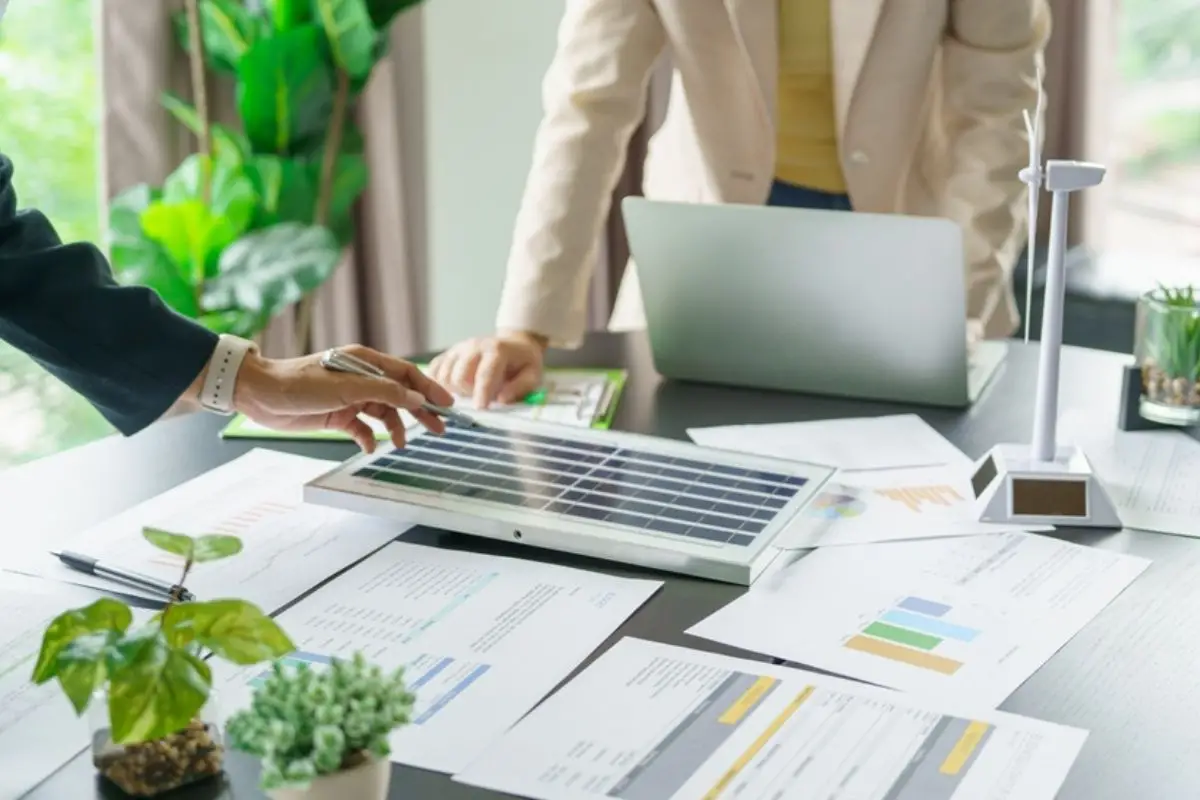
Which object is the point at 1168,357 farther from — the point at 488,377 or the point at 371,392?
the point at 371,392

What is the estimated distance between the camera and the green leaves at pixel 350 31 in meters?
2.84

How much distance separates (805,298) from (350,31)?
5.11ft

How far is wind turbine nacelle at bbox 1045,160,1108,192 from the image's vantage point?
51.5 inches

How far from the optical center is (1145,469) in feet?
4.77

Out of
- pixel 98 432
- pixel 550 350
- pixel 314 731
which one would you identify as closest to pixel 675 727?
pixel 314 731

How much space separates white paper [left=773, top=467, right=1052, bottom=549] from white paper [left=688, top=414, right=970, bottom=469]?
0.11 feet

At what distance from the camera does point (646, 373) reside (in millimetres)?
1789

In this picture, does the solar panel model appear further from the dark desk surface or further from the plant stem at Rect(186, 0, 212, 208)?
the plant stem at Rect(186, 0, 212, 208)

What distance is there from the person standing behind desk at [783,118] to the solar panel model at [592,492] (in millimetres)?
262

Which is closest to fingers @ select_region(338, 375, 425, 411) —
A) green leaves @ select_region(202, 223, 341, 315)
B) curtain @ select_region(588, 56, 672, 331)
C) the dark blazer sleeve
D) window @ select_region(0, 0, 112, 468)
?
the dark blazer sleeve

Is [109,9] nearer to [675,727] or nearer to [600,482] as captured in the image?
[600,482]

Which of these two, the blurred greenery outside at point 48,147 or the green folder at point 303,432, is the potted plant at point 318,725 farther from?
the blurred greenery outside at point 48,147

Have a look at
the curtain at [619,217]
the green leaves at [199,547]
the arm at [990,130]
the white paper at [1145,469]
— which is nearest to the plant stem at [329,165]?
the curtain at [619,217]

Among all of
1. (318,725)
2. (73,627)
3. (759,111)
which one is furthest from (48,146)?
(318,725)
